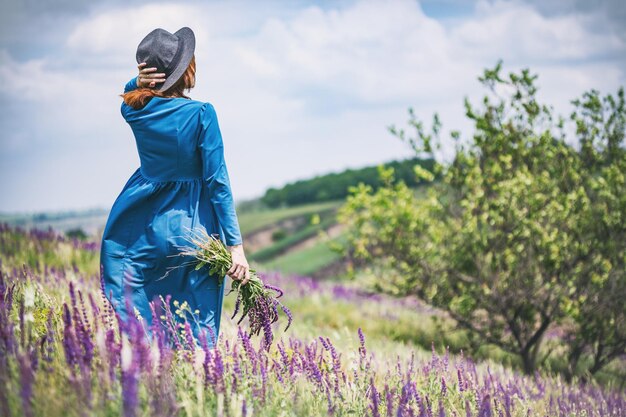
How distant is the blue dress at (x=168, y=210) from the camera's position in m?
3.26

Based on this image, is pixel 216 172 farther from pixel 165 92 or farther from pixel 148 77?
pixel 148 77

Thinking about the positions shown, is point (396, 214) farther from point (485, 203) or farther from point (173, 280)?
point (173, 280)

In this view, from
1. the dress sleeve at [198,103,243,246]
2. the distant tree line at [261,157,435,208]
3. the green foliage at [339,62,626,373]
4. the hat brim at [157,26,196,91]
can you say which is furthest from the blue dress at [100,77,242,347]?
the distant tree line at [261,157,435,208]

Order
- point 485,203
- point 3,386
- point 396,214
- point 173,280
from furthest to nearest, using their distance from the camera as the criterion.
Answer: point 396,214
point 485,203
point 173,280
point 3,386

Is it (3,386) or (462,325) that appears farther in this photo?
(462,325)

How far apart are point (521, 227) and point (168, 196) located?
519cm

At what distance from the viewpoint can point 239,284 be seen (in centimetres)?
343

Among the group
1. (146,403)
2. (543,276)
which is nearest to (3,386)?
(146,403)

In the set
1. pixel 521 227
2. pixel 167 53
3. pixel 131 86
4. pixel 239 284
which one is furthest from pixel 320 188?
pixel 167 53

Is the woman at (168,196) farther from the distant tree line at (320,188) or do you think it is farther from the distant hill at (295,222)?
the distant tree line at (320,188)

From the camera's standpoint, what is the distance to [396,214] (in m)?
8.20

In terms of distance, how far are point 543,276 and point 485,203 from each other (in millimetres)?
1201

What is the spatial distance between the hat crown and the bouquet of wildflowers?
92cm

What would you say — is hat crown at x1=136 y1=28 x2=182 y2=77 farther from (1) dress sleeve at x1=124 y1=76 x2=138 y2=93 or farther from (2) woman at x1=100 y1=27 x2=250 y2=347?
(1) dress sleeve at x1=124 y1=76 x2=138 y2=93
